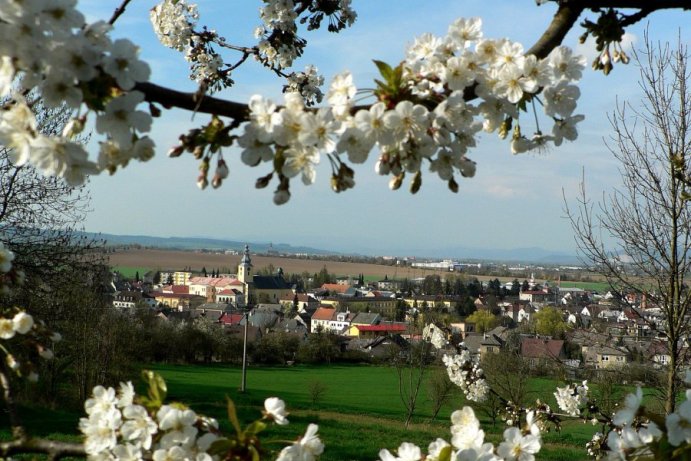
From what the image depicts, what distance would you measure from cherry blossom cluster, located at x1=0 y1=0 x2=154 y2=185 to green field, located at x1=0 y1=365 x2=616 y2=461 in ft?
19.5

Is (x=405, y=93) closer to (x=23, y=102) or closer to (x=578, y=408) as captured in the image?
(x=23, y=102)

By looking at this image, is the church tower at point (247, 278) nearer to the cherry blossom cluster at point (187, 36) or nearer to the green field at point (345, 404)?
the green field at point (345, 404)

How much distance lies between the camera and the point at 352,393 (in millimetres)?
36250

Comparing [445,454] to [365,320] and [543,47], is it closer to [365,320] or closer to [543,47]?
[543,47]

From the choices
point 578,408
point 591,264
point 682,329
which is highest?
point 591,264

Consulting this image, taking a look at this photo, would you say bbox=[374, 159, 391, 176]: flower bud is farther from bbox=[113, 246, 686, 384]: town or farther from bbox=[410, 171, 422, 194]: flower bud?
bbox=[113, 246, 686, 384]: town

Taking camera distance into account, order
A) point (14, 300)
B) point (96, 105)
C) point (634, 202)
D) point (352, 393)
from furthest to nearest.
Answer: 1. point (352, 393)
2. point (14, 300)
3. point (634, 202)
4. point (96, 105)

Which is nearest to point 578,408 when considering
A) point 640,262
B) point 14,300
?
point 640,262

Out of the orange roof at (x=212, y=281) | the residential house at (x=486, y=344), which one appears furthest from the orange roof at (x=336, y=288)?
the residential house at (x=486, y=344)

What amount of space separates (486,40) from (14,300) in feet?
41.1

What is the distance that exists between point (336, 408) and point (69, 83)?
28.9m

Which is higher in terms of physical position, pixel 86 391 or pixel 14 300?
pixel 14 300

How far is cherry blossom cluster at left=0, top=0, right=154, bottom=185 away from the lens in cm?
103

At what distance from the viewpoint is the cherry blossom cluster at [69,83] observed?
40.7 inches
